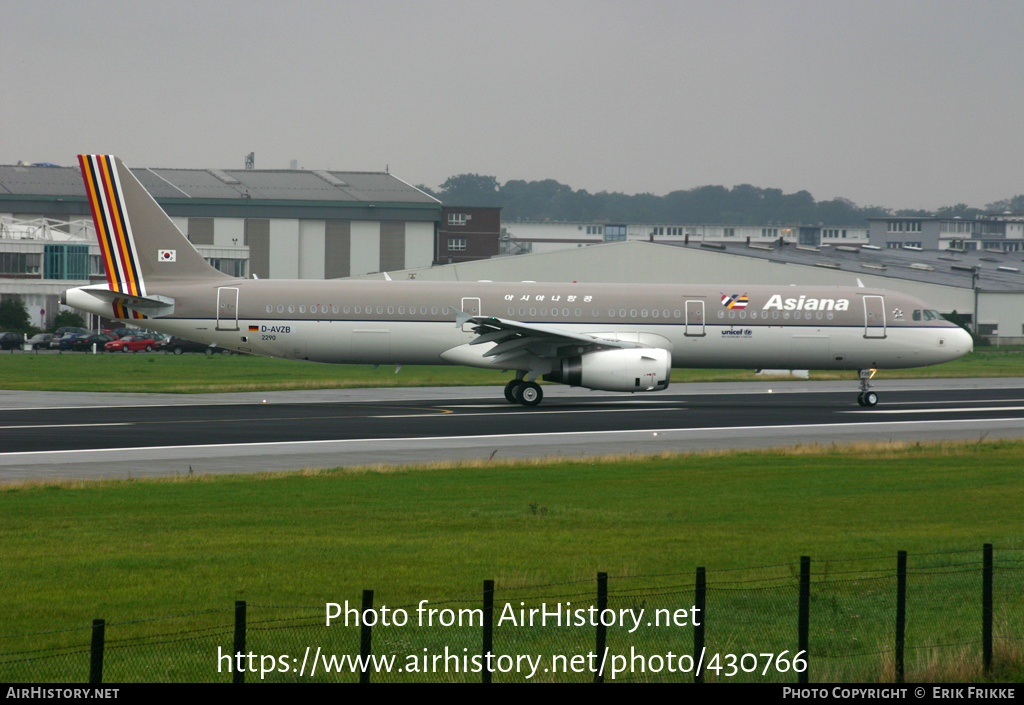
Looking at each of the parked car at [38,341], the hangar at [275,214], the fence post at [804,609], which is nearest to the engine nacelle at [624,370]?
the fence post at [804,609]

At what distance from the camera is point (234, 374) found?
2279 inches

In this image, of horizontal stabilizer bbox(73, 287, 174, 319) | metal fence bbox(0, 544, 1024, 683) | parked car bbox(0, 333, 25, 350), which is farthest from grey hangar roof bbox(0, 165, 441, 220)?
metal fence bbox(0, 544, 1024, 683)

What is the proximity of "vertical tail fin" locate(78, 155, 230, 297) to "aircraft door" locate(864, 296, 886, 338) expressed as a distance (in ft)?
81.6

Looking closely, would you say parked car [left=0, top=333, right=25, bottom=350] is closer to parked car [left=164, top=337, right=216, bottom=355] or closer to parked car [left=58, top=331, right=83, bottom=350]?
parked car [left=58, top=331, right=83, bottom=350]

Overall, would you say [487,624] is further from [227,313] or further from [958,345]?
[958,345]

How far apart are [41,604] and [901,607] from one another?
364 inches

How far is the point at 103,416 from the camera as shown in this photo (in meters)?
35.9

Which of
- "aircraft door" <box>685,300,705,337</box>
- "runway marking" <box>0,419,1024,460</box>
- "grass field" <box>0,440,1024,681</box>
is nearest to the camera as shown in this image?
"grass field" <box>0,440,1024,681</box>

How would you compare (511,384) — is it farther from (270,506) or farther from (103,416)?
(270,506)

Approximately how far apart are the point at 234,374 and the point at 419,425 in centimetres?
2599

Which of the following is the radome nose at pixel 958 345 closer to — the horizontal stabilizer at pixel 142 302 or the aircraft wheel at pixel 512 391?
the aircraft wheel at pixel 512 391

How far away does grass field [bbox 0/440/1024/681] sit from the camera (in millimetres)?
11297

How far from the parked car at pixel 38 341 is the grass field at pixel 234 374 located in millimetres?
11534
